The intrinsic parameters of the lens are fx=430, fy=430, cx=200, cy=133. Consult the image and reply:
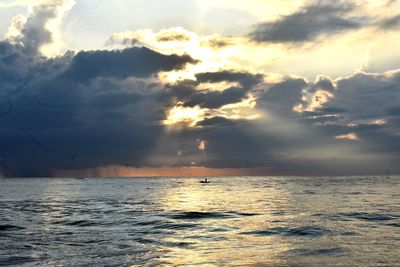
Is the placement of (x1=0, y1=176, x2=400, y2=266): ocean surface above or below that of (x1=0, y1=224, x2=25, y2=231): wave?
above

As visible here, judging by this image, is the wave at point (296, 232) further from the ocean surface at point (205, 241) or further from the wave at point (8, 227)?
the wave at point (8, 227)

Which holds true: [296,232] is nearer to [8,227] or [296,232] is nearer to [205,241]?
[205,241]

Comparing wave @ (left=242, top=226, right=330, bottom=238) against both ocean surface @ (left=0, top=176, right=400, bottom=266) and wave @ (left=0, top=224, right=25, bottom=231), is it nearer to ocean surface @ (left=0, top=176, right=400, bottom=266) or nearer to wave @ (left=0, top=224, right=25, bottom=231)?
ocean surface @ (left=0, top=176, right=400, bottom=266)

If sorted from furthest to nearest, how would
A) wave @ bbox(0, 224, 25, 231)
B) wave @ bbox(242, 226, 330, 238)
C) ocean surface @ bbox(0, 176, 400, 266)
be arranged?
wave @ bbox(0, 224, 25, 231), wave @ bbox(242, 226, 330, 238), ocean surface @ bbox(0, 176, 400, 266)

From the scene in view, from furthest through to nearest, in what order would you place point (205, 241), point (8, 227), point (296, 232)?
point (8, 227) → point (296, 232) → point (205, 241)

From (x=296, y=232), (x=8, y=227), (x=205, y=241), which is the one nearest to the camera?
(x=205, y=241)

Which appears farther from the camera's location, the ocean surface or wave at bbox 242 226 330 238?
wave at bbox 242 226 330 238

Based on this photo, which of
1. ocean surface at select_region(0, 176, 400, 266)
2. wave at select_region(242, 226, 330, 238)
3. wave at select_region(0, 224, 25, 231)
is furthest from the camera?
wave at select_region(0, 224, 25, 231)

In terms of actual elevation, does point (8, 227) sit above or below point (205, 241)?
below

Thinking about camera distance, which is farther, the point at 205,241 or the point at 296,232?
the point at 296,232

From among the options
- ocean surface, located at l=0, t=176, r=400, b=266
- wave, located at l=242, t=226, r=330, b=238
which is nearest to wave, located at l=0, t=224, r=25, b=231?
ocean surface, located at l=0, t=176, r=400, b=266

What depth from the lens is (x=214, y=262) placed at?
24.3 meters

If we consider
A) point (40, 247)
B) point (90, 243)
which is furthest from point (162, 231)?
point (40, 247)

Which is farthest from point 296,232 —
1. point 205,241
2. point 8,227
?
point 8,227
